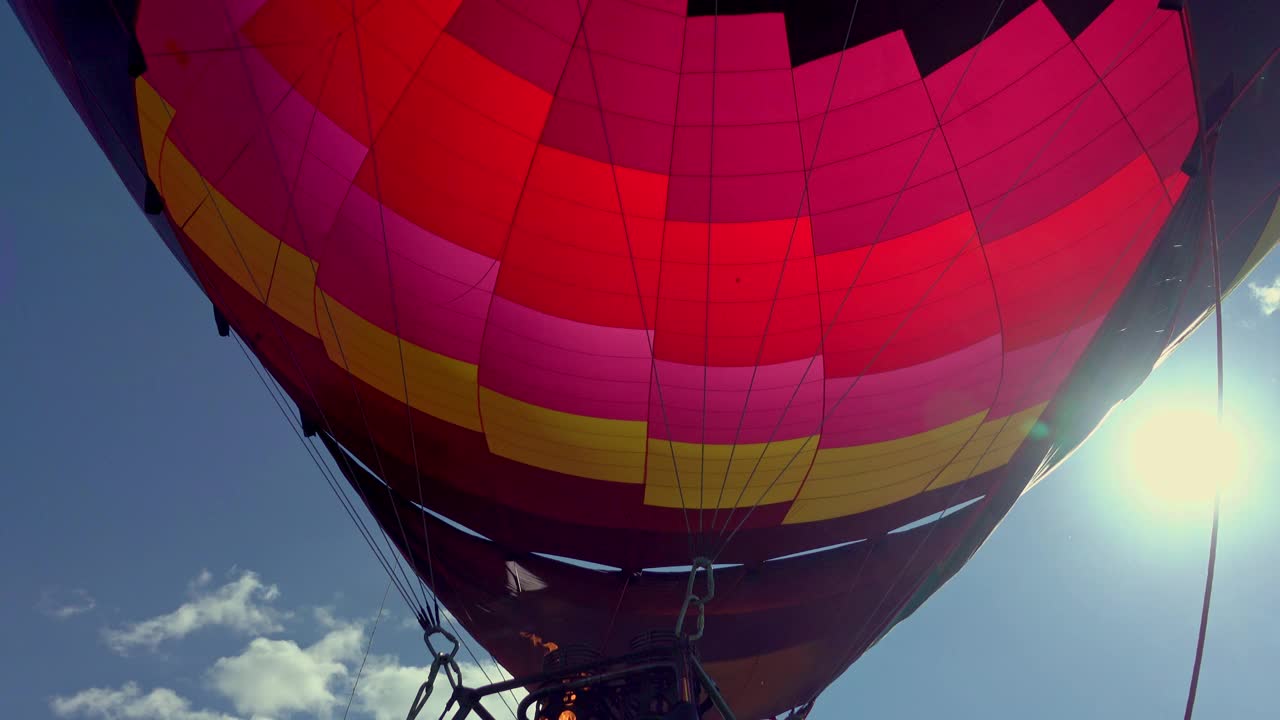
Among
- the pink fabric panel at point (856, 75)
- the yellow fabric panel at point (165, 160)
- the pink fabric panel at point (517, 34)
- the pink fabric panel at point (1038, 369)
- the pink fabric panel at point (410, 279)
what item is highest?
the yellow fabric panel at point (165, 160)

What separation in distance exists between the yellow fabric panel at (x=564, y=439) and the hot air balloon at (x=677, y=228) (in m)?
0.03

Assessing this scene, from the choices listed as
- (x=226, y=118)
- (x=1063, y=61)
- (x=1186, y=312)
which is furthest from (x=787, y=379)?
(x=226, y=118)

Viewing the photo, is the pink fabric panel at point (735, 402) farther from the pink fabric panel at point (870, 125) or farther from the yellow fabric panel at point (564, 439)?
the pink fabric panel at point (870, 125)

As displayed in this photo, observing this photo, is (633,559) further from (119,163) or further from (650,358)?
(119,163)

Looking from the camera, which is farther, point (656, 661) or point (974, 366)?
point (974, 366)

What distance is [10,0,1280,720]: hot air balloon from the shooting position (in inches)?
186

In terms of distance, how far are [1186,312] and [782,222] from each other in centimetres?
286

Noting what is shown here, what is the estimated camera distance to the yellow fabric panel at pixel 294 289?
5.41 m

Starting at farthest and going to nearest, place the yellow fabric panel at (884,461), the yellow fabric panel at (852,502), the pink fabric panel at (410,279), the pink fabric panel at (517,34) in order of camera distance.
Result: 1. the yellow fabric panel at (852,502)
2. the yellow fabric panel at (884,461)
3. the pink fabric panel at (410,279)
4. the pink fabric panel at (517,34)

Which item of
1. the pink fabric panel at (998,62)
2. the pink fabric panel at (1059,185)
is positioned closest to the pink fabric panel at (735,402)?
the pink fabric panel at (1059,185)

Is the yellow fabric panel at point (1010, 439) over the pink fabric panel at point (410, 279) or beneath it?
beneath

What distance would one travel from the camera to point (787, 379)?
5609 mm

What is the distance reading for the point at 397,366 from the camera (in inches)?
222

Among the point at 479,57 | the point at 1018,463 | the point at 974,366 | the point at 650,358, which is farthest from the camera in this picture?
the point at 1018,463
